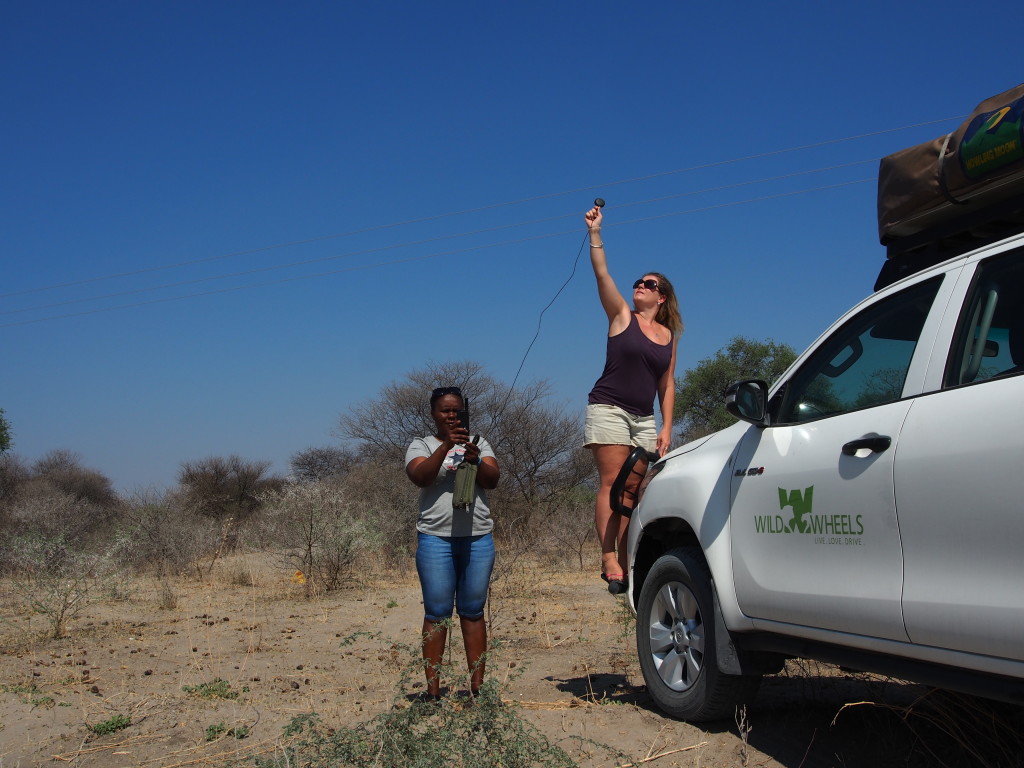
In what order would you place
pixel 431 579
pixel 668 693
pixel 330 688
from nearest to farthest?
1. pixel 668 693
2. pixel 431 579
3. pixel 330 688

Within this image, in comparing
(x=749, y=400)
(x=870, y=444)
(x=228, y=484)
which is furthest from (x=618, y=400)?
(x=228, y=484)

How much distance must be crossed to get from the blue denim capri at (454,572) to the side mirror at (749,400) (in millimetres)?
1711

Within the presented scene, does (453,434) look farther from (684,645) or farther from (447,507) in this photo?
(684,645)

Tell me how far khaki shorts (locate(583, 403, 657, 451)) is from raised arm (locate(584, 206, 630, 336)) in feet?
1.48

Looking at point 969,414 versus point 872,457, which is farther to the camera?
point 872,457

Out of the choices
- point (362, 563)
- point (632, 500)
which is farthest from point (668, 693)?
point (362, 563)

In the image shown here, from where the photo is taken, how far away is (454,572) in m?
4.98

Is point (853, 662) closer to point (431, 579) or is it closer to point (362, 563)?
point (431, 579)

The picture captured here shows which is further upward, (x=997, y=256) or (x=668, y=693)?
(x=997, y=256)

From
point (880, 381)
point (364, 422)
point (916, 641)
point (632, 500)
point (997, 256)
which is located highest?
point (364, 422)

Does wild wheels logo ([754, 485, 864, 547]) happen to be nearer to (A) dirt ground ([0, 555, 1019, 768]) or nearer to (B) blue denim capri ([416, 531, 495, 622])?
(A) dirt ground ([0, 555, 1019, 768])

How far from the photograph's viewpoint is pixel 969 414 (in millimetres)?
2785

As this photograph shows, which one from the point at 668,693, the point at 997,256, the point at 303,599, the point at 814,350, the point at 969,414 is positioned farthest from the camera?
the point at 303,599

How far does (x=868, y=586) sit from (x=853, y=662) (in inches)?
13.1
